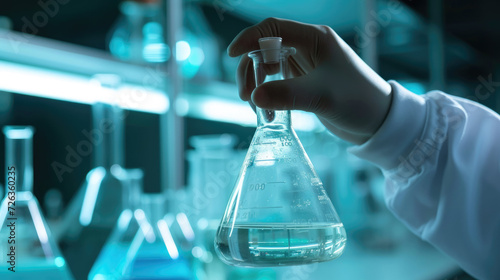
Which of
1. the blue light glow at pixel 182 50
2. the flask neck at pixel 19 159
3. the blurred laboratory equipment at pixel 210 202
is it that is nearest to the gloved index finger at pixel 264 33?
the flask neck at pixel 19 159

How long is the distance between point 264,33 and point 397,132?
14.9 inches

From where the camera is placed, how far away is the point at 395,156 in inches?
44.5

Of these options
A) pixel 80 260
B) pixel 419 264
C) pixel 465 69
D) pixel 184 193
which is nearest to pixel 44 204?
pixel 184 193

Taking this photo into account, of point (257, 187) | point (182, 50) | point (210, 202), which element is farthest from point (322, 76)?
point (182, 50)

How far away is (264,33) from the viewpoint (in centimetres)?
88

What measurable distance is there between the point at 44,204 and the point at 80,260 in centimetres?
90

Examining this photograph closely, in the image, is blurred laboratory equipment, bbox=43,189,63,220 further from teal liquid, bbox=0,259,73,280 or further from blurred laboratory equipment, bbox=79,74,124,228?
teal liquid, bbox=0,259,73,280

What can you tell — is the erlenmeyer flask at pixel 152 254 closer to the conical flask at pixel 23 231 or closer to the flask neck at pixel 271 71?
the conical flask at pixel 23 231

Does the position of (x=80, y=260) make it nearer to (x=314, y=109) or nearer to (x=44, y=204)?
(x=314, y=109)

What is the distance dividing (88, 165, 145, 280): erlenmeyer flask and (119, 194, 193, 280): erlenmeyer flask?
0.5 inches

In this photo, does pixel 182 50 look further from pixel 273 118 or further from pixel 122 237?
pixel 273 118

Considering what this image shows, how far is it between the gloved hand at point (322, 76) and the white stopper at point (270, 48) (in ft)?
0.12

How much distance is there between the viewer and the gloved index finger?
88 cm

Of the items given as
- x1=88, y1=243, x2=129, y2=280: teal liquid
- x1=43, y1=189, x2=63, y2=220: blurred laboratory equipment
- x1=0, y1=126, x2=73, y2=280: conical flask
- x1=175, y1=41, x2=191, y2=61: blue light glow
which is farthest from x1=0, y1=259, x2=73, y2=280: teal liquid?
x1=175, y1=41, x2=191, y2=61: blue light glow
